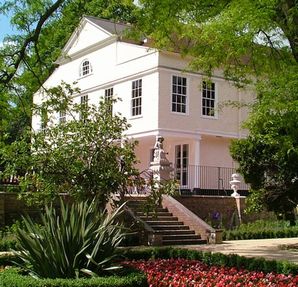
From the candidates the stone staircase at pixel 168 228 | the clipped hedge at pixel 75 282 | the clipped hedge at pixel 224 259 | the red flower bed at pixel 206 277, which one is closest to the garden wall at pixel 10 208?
the stone staircase at pixel 168 228

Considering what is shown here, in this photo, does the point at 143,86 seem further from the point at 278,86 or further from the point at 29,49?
the point at 278,86

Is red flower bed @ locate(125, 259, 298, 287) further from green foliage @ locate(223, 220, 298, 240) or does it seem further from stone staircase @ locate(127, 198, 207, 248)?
green foliage @ locate(223, 220, 298, 240)

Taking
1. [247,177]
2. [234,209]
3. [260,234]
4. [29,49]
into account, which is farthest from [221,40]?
[234,209]

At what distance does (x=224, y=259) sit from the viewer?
1248cm

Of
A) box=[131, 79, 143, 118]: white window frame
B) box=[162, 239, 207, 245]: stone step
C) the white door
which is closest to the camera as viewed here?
box=[162, 239, 207, 245]: stone step

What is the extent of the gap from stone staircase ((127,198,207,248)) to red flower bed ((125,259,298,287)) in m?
7.42

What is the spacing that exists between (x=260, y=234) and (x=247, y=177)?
3634 millimetres

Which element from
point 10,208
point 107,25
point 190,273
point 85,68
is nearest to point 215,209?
point 10,208

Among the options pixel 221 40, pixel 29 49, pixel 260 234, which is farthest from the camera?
pixel 260 234

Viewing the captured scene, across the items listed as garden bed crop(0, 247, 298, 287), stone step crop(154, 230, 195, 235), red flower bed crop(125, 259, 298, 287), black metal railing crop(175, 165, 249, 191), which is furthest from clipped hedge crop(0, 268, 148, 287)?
black metal railing crop(175, 165, 249, 191)

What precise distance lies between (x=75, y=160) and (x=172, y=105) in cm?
1325

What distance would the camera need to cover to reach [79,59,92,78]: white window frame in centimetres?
3322

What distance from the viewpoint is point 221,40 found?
1364cm

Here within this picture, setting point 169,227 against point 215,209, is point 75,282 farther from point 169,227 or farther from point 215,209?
point 215,209
